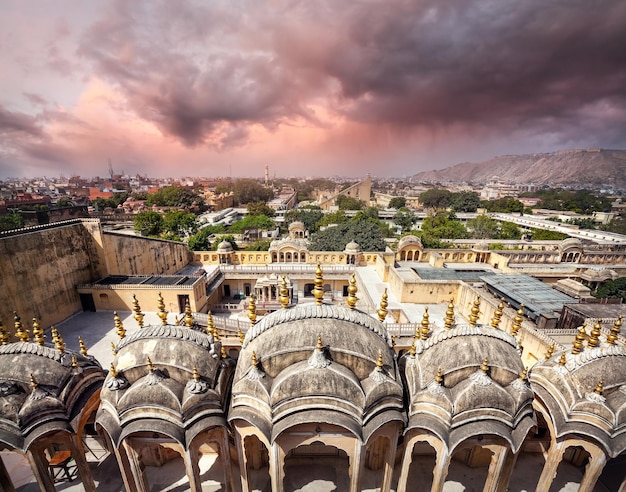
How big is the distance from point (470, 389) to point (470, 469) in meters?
6.18

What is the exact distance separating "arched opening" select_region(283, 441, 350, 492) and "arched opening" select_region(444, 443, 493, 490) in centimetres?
410

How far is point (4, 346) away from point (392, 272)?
90.3ft

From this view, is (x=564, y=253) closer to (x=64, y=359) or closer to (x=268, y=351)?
(x=268, y=351)

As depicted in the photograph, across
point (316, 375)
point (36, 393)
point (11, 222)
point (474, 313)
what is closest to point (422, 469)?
point (474, 313)

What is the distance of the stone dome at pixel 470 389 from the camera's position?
8664mm

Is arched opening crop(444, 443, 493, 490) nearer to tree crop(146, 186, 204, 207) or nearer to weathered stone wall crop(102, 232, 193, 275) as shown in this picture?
weathered stone wall crop(102, 232, 193, 275)

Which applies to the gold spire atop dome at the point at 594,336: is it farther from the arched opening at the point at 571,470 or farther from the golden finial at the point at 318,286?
the golden finial at the point at 318,286

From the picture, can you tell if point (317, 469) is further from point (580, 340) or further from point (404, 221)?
point (404, 221)

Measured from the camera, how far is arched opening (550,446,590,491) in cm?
1155

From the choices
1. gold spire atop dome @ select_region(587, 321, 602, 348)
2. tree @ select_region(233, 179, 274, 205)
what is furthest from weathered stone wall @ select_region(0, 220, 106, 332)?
tree @ select_region(233, 179, 274, 205)

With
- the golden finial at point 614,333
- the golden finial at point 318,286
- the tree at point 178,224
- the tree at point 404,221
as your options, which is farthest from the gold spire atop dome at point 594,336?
the tree at point 404,221

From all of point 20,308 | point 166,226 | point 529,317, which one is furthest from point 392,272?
point 166,226

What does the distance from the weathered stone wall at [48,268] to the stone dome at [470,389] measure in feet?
82.6

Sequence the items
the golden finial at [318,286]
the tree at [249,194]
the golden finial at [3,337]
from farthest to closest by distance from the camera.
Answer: the tree at [249,194] < the golden finial at [3,337] < the golden finial at [318,286]
